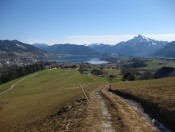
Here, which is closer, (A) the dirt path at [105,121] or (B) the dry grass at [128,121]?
(B) the dry grass at [128,121]

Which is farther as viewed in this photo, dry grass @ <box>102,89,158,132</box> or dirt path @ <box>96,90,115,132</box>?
dirt path @ <box>96,90,115,132</box>

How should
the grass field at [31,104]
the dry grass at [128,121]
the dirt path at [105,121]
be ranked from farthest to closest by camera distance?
the grass field at [31,104]
the dirt path at [105,121]
the dry grass at [128,121]

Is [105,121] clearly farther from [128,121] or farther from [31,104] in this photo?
[31,104]

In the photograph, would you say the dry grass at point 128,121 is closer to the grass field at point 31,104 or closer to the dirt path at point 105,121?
the dirt path at point 105,121

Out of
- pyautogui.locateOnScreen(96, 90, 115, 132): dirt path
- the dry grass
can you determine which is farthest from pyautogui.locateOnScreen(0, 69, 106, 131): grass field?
the dry grass

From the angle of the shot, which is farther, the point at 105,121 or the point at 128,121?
the point at 105,121

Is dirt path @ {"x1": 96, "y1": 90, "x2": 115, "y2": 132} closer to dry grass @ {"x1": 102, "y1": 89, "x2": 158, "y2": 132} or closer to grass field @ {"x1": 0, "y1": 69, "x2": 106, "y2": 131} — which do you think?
dry grass @ {"x1": 102, "y1": 89, "x2": 158, "y2": 132}

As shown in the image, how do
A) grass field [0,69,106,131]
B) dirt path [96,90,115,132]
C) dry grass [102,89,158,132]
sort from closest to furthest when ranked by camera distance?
dry grass [102,89,158,132]
dirt path [96,90,115,132]
grass field [0,69,106,131]

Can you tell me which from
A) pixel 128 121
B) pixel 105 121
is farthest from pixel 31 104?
pixel 128 121

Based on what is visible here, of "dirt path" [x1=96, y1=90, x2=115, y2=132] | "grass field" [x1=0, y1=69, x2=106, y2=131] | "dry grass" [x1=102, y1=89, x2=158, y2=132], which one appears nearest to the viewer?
"dry grass" [x1=102, y1=89, x2=158, y2=132]

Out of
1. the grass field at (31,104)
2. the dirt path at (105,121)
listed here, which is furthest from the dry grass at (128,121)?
the grass field at (31,104)

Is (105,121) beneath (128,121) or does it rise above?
beneath

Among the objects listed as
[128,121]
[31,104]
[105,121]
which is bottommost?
[31,104]

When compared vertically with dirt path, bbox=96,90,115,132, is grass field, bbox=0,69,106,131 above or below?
below
